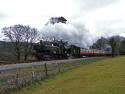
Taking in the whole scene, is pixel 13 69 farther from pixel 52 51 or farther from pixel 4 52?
pixel 4 52

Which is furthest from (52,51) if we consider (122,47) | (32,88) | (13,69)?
(122,47)

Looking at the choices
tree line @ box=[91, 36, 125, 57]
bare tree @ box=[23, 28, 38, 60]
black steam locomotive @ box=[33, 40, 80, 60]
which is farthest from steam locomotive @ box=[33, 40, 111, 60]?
tree line @ box=[91, 36, 125, 57]

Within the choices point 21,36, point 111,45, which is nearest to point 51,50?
point 21,36

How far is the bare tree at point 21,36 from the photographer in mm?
76000

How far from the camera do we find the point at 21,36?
81.6 metres

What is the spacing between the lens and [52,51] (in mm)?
63719

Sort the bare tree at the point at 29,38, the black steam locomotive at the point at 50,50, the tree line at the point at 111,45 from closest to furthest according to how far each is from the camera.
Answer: the black steam locomotive at the point at 50,50, the bare tree at the point at 29,38, the tree line at the point at 111,45

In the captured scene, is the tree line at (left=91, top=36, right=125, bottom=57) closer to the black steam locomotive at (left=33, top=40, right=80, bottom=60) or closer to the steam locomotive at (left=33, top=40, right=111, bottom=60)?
the steam locomotive at (left=33, top=40, right=111, bottom=60)

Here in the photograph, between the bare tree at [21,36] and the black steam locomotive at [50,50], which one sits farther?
the bare tree at [21,36]

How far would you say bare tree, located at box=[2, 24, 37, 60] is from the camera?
76000 mm

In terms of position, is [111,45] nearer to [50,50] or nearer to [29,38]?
[29,38]

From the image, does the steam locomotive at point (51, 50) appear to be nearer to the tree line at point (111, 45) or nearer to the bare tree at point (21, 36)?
the bare tree at point (21, 36)

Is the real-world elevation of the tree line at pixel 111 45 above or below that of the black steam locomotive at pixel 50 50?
above

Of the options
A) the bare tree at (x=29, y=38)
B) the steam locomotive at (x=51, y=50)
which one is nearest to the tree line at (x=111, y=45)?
the bare tree at (x=29, y=38)
